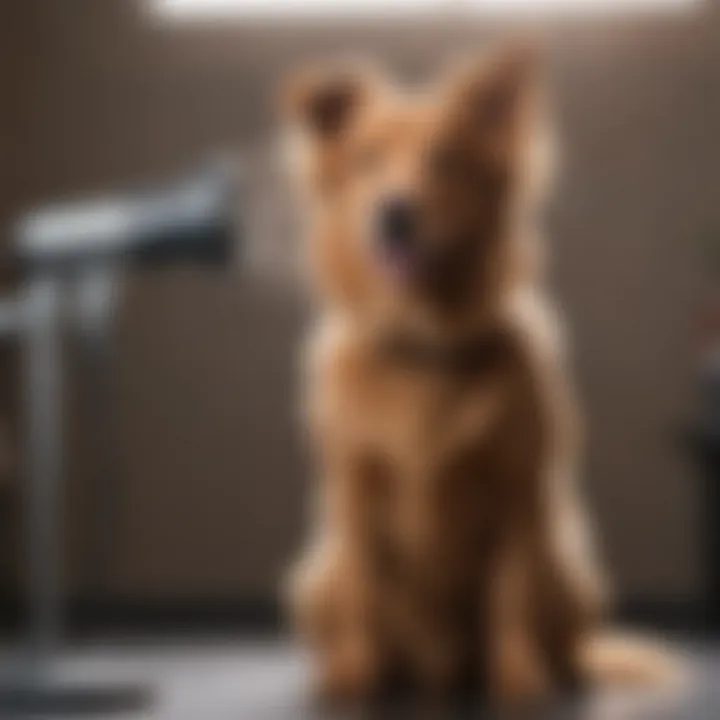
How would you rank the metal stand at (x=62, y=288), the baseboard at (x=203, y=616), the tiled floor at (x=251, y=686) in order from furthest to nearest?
the baseboard at (x=203, y=616) < the metal stand at (x=62, y=288) < the tiled floor at (x=251, y=686)

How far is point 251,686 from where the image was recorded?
5.28ft

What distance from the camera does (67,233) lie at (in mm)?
1566

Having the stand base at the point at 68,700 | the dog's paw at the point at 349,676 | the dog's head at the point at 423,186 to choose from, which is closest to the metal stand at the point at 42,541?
the stand base at the point at 68,700

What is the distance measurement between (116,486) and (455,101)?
2.72 ft

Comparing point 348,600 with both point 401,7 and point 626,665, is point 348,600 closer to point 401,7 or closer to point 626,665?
point 626,665

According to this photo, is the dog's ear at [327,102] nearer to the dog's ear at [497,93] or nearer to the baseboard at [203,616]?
the dog's ear at [497,93]

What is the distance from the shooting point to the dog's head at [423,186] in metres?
1.53

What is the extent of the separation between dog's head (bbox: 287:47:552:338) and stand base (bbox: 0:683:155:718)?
457mm

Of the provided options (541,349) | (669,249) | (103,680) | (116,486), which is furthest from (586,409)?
(103,680)

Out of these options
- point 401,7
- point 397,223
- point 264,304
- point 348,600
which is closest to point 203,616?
point 264,304

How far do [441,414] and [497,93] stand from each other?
0.33 metres

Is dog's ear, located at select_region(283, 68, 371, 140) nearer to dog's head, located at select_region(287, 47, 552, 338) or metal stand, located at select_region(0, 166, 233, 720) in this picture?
dog's head, located at select_region(287, 47, 552, 338)

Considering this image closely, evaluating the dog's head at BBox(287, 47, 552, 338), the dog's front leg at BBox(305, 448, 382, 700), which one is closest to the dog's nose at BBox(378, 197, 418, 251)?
the dog's head at BBox(287, 47, 552, 338)

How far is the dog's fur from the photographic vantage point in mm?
1517
